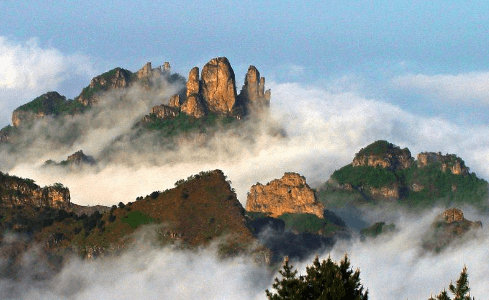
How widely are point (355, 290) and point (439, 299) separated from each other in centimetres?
796

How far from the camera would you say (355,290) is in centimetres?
11562

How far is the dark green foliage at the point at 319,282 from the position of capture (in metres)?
115

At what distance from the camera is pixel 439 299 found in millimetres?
119250

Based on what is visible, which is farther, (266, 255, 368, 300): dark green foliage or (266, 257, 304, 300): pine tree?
(266, 255, 368, 300): dark green foliage

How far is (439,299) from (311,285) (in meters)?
11.0

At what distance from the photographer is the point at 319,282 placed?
11569 cm

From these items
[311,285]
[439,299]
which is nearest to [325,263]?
[311,285]

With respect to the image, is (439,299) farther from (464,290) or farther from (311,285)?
(311,285)

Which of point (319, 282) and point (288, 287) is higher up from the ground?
point (319, 282)

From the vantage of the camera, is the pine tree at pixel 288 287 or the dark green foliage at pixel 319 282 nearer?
the pine tree at pixel 288 287

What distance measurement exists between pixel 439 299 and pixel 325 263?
10426 millimetres

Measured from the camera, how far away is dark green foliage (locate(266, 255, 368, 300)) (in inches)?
4513

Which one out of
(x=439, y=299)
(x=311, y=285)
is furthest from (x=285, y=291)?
(x=439, y=299)

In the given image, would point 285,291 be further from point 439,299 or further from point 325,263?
point 439,299
